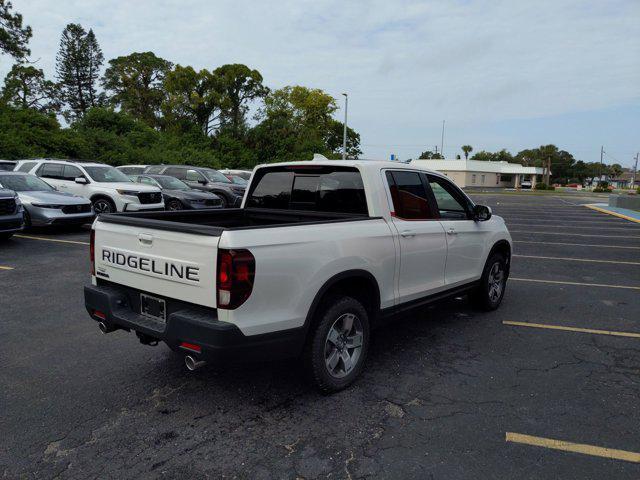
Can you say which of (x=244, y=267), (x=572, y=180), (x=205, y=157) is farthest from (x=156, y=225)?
(x=572, y=180)

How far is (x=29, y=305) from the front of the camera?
602cm

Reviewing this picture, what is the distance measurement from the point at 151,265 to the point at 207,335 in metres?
0.78

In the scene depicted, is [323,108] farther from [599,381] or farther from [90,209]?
[599,381]

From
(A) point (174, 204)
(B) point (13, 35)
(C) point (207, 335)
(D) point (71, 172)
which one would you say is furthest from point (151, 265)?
(B) point (13, 35)

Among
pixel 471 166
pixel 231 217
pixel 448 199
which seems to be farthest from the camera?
pixel 471 166

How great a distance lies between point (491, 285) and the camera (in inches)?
242

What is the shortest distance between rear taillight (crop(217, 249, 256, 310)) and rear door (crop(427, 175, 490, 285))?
2565mm

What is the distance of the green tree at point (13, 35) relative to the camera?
2977 centimetres

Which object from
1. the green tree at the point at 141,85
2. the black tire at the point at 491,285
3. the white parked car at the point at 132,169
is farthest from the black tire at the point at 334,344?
the green tree at the point at 141,85

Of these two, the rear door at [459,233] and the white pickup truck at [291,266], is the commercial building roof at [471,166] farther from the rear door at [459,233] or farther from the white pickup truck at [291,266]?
the white pickup truck at [291,266]

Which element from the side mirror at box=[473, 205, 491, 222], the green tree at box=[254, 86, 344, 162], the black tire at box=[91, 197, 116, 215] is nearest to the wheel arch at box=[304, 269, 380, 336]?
the side mirror at box=[473, 205, 491, 222]

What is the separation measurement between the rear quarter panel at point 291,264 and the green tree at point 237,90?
1848 inches

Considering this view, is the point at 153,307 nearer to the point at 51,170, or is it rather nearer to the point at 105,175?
the point at 105,175

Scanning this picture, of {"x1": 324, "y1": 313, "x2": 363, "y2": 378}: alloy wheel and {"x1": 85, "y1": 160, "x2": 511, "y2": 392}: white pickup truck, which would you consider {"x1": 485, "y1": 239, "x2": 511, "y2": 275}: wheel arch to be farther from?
{"x1": 324, "y1": 313, "x2": 363, "y2": 378}: alloy wheel
